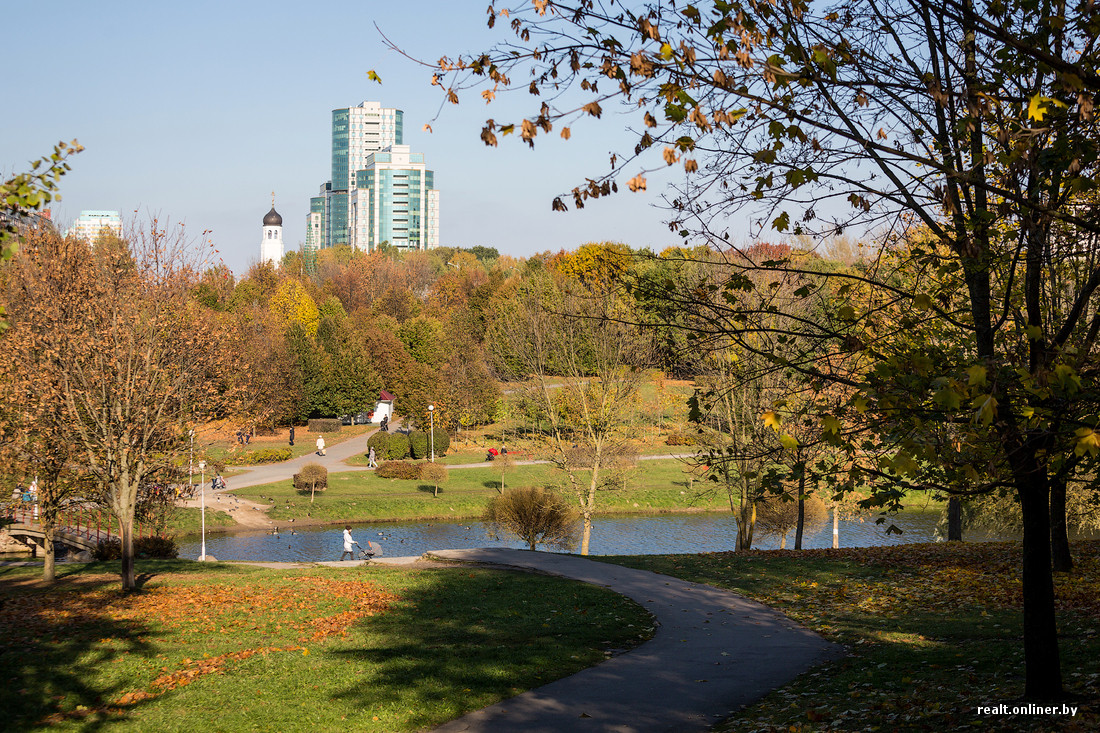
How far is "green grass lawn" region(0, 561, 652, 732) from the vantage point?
27.4 feet

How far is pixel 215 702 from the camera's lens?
8641 mm

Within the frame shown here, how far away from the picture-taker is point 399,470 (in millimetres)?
44375

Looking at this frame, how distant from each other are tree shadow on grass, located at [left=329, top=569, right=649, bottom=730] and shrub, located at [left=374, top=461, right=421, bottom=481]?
2775cm

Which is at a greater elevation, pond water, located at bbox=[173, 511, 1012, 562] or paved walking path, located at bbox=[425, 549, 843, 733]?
paved walking path, located at bbox=[425, 549, 843, 733]

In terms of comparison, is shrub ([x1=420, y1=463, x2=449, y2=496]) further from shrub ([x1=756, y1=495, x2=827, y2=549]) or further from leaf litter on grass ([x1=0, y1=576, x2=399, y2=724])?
leaf litter on grass ([x1=0, y1=576, x2=399, y2=724])

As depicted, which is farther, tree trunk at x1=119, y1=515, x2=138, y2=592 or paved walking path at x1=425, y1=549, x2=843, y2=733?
tree trunk at x1=119, y1=515, x2=138, y2=592

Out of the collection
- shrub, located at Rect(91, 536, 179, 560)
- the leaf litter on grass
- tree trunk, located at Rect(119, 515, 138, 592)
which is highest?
tree trunk, located at Rect(119, 515, 138, 592)

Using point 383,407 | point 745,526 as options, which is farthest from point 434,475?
point 383,407

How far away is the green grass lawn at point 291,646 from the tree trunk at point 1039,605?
16.5 feet

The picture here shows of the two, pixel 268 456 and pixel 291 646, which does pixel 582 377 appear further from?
pixel 268 456

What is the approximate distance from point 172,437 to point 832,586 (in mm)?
13017

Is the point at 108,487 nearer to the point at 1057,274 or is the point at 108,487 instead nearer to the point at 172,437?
the point at 172,437

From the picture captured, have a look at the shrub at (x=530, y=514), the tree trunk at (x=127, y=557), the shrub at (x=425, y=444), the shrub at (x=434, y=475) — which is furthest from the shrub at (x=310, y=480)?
the tree trunk at (x=127, y=557)

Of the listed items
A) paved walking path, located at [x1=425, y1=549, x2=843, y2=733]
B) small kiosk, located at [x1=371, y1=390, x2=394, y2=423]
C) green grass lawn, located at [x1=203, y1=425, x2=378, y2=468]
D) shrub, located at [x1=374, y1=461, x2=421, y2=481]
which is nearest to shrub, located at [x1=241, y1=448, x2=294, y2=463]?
green grass lawn, located at [x1=203, y1=425, x2=378, y2=468]
